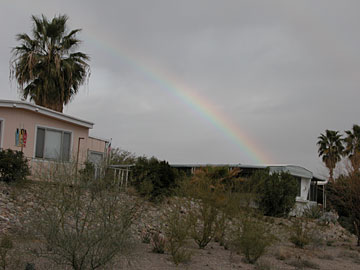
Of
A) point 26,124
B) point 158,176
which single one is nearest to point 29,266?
point 158,176

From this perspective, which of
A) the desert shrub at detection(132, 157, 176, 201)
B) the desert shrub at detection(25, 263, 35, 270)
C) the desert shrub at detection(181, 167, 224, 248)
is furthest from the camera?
the desert shrub at detection(132, 157, 176, 201)

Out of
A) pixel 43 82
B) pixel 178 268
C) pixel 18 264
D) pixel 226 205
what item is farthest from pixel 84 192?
pixel 43 82

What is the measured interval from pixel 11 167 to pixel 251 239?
841 cm

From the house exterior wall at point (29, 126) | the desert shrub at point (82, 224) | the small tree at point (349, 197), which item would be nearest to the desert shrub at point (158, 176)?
the house exterior wall at point (29, 126)

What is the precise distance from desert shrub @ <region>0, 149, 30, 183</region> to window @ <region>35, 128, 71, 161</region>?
2.61m

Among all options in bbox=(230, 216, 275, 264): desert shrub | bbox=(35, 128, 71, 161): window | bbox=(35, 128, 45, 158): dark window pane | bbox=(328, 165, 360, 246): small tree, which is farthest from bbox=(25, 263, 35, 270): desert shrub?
bbox=(328, 165, 360, 246): small tree

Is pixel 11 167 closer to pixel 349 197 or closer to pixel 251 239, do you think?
pixel 251 239

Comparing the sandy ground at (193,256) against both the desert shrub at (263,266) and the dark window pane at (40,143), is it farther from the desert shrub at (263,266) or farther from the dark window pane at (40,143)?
the dark window pane at (40,143)

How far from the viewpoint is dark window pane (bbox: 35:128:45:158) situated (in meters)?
17.3

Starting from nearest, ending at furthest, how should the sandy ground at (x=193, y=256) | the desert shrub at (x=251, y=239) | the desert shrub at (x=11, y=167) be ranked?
the sandy ground at (x=193, y=256) < the desert shrub at (x=251, y=239) < the desert shrub at (x=11, y=167)

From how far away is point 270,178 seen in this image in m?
23.0

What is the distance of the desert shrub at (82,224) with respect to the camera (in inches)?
258

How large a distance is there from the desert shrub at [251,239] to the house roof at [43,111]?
9909mm

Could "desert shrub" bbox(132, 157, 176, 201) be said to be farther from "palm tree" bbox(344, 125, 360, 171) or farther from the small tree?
"palm tree" bbox(344, 125, 360, 171)
